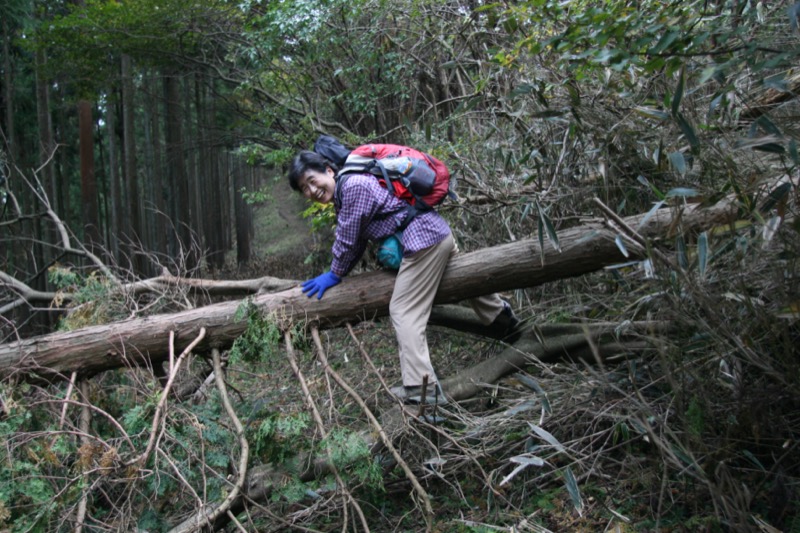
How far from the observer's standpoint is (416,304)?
431cm

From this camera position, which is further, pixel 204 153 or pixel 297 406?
pixel 204 153

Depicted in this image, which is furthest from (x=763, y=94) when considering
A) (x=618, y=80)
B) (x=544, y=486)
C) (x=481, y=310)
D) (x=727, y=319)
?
(x=544, y=486)

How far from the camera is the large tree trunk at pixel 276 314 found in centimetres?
436

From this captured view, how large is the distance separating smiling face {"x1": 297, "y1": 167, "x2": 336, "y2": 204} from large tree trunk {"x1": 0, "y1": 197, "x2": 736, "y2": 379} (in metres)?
0.65

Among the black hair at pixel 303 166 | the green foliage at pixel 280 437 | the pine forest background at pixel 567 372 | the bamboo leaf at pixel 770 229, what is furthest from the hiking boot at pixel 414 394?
the bamboo leaf at pixel 770 229

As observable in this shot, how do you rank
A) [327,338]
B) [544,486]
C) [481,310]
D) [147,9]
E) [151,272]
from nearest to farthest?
[544,486] < [327,338] < [481,310] < [147,9] < [151,272]

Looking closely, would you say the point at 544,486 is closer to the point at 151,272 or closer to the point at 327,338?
the point at 327,338

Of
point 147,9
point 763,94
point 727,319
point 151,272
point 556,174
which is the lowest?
point 151,272

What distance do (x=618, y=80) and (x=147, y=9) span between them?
36.9 ft

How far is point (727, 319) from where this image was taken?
2891 mm

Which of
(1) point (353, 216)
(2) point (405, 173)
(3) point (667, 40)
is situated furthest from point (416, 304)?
(3) point (667, 40)

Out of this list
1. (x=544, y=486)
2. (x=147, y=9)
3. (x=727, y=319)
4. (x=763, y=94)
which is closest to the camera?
(x=727, y=319)

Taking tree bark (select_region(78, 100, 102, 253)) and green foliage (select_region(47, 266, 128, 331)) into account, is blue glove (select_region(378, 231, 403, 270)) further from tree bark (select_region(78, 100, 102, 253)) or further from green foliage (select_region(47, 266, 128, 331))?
tree bark (select_region(78, 100, 102, 253))

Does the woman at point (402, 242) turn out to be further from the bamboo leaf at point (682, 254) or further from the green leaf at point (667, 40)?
the green leaf at point (667, 40)
